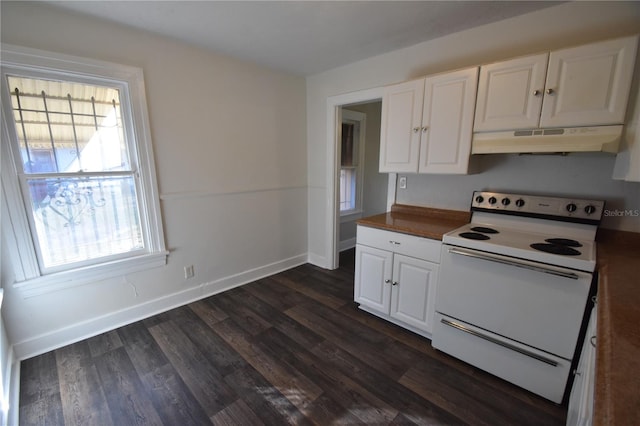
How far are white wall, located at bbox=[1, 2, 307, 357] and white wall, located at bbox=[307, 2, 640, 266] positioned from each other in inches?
37.9

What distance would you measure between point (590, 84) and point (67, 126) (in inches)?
137

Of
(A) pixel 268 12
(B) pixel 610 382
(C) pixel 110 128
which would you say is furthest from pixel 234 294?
(B) pixel 610 382

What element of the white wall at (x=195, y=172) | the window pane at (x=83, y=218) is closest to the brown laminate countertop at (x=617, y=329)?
the white wall at (x=195, y=172)

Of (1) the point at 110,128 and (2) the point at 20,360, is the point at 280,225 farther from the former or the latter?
(2) the point at 20,360

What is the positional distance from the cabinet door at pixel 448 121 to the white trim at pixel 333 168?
34.0 inches

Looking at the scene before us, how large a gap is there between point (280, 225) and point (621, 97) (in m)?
3.05

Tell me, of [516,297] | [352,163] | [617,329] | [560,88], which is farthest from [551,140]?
[352,163]

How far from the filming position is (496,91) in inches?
73.3

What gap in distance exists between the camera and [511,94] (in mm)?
1807

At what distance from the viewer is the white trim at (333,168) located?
3.01 m

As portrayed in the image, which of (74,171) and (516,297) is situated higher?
(74,171)

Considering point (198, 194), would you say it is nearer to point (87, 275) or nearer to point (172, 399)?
point (87, 275)

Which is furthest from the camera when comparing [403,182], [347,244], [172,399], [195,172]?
[347,244]

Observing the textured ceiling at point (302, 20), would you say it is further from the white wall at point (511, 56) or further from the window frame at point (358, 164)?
the window frame at point (358, 164)
